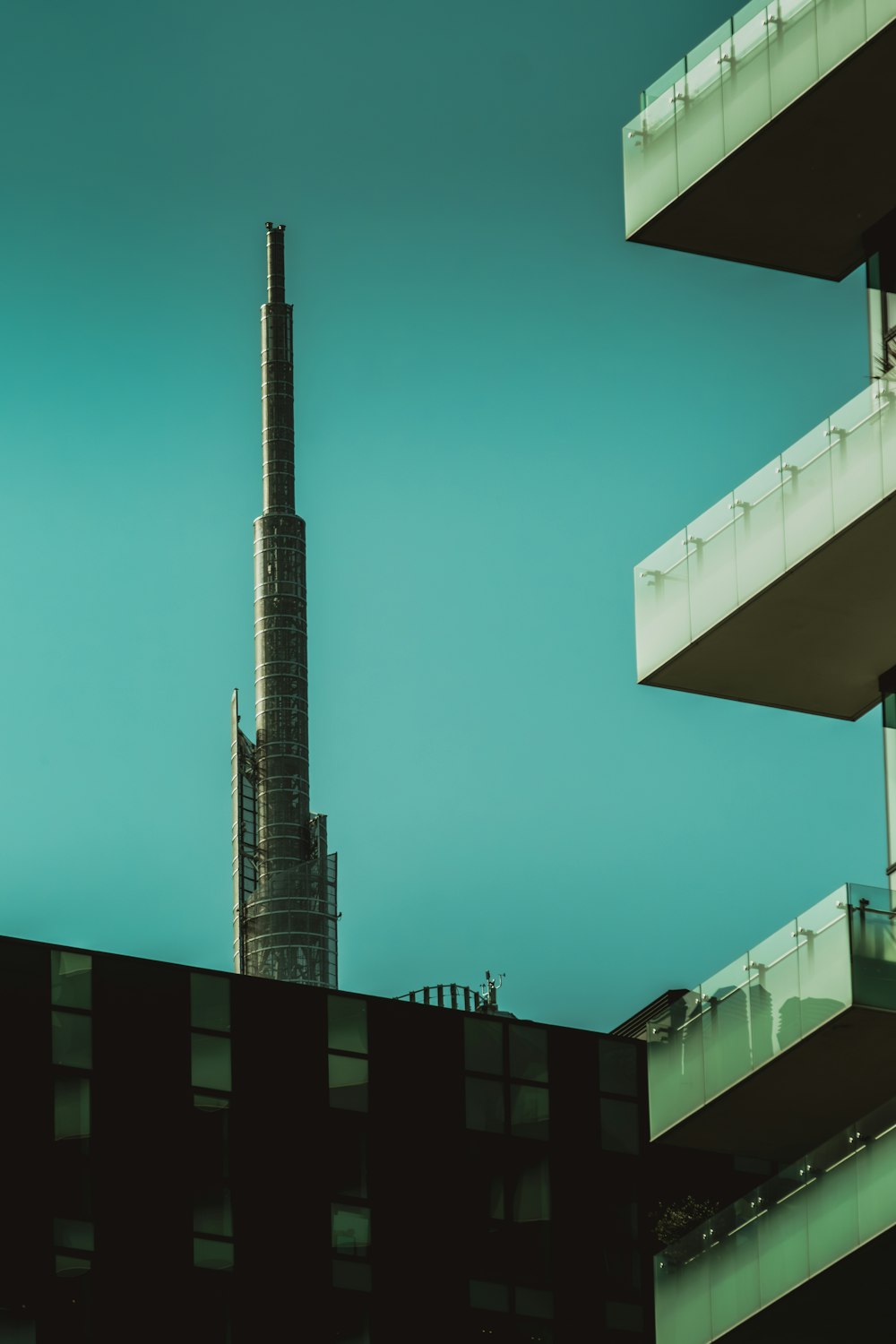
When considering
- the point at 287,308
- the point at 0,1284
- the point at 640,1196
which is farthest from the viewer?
the point at 287,308

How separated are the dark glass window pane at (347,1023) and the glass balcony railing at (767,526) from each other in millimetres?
9649

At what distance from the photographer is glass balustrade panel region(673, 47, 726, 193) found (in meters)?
21.6

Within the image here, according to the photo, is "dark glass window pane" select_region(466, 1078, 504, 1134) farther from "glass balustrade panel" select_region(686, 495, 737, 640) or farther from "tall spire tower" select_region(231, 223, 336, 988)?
"tall spire tower" select_region(231, 223, 336, 988)

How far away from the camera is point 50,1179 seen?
1069 inches

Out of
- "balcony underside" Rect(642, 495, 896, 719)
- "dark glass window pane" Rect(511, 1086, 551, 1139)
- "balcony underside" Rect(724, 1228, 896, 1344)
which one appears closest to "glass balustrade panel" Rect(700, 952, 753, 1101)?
"balcony underside" Rect(724, 1228, 896, 1344)

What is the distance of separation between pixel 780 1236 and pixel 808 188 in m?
8.73

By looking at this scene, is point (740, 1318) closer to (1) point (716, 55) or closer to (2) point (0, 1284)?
(2) point (0, 1284)

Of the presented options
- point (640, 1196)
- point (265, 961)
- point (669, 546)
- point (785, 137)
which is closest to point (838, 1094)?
point (669, 546)

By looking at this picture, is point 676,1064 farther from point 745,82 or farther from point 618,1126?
point 618,1126

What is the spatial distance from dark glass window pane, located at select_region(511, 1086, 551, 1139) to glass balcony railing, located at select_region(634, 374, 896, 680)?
36.2 ft

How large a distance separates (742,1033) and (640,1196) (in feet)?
39.9

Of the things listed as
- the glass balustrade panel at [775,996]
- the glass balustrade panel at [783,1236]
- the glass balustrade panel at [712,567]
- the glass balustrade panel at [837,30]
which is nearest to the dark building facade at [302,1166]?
the glass balustrade panel at [783,1236]

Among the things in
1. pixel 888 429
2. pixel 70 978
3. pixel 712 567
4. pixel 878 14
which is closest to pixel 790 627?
pixel 712 567

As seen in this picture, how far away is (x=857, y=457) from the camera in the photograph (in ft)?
66.0
